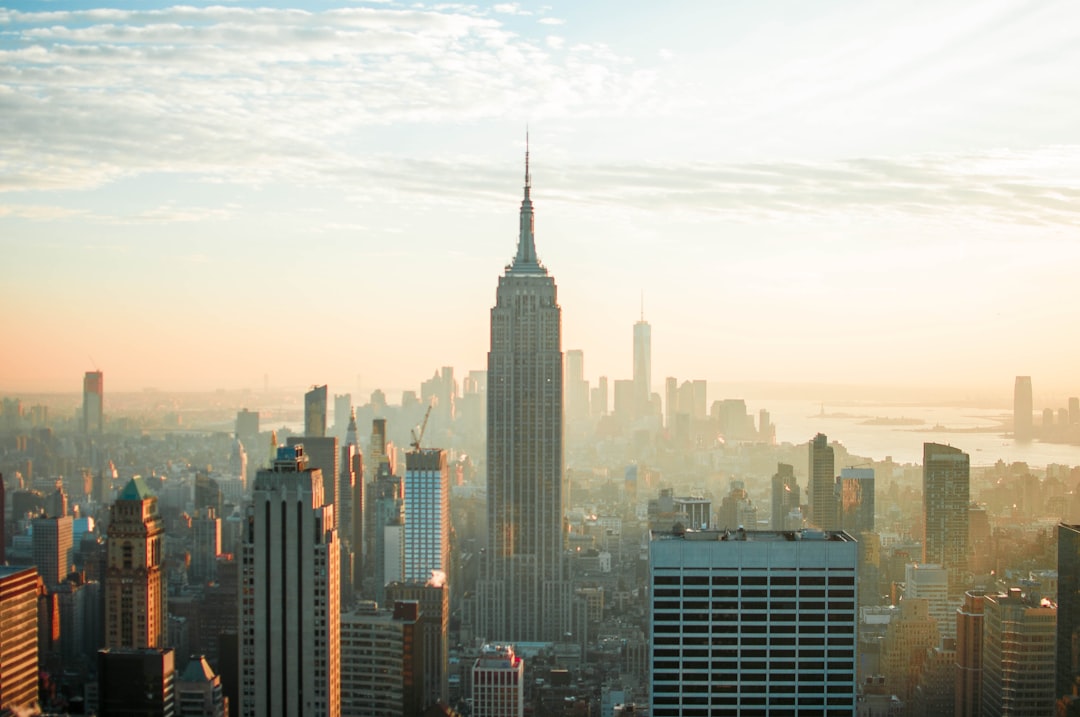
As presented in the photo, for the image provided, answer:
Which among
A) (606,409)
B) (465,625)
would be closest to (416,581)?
(465,625)

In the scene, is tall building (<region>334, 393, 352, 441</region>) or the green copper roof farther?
tall building (<region>334, 393, 352, 441</region>)

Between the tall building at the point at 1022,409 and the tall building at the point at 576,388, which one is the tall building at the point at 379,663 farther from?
the tall building at the point at 576,388

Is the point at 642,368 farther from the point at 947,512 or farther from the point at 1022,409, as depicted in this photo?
the point at 1022,409

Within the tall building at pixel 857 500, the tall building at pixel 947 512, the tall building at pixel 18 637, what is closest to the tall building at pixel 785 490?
the tall building at pixel 857 500

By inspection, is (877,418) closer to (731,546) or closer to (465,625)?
(731,546)

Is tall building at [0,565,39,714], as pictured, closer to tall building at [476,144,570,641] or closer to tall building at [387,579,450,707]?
tall building at [387,579,450,707]

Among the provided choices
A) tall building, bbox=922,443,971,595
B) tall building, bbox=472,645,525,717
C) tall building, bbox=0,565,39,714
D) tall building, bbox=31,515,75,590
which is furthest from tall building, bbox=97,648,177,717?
tall building, bbox=922,443,971,595

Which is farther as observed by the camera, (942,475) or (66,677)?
(942,475)
